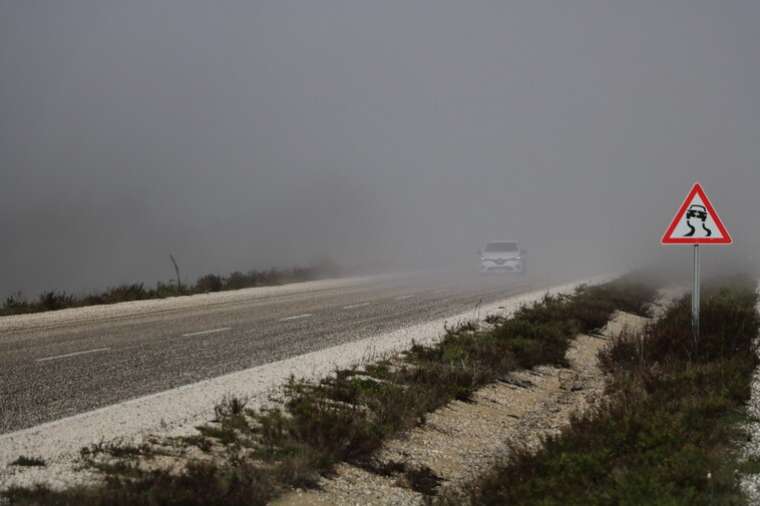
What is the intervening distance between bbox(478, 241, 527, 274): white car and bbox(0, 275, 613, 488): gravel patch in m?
28.3

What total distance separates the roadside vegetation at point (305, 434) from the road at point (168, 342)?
1.83 m

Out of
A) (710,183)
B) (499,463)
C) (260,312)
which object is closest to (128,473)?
(499,463)

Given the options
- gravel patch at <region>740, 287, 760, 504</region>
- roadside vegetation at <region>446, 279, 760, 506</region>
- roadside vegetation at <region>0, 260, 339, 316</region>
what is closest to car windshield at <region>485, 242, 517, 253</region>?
roadside vegetation at <region>0, 260, 339, 316</region>

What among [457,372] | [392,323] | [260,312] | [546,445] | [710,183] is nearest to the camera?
[546,445]

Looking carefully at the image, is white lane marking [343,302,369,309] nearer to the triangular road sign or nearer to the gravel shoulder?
the gravel shoulder

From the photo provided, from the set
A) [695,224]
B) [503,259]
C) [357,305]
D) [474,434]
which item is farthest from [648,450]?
[503,259]

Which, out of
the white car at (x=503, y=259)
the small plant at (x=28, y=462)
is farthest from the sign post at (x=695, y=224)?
the white car at (x=503, y=259)

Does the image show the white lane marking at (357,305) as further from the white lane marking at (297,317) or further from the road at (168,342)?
the white lane marking at (297,317)

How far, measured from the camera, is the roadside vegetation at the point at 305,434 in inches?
240

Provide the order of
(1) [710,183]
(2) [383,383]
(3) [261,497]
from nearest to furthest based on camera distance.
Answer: (3) [261,497]
(2) [383,383]
(1) [710,183]

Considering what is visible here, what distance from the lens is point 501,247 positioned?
4306 centimetres

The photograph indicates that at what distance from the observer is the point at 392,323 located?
62.0 feet

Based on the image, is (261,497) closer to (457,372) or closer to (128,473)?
(128,473)

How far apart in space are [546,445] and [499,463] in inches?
19.0
